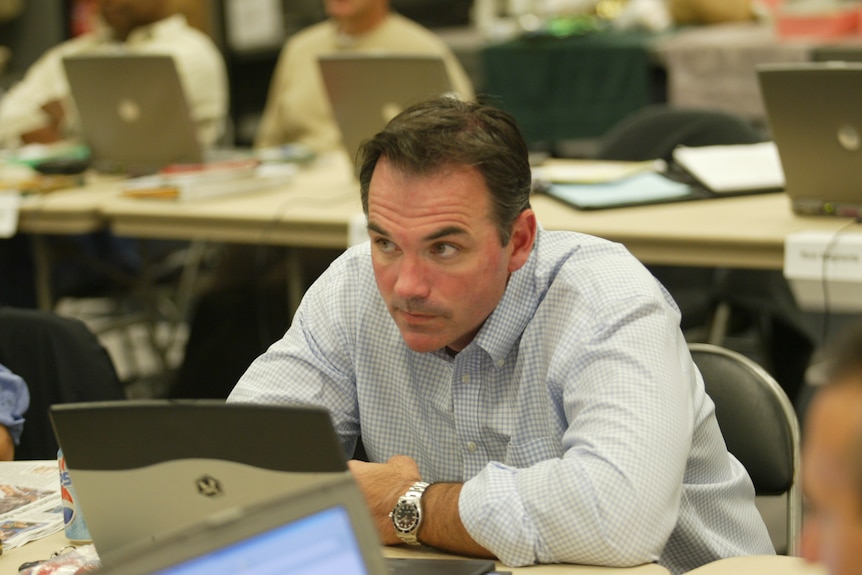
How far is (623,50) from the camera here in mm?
5086

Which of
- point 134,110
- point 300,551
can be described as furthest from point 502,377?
point 134,110

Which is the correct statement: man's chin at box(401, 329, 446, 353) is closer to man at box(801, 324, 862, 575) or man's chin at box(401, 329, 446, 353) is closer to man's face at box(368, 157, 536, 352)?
man's face at box(368, 157, 536, 352)

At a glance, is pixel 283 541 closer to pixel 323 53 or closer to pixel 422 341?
pixel 422 341

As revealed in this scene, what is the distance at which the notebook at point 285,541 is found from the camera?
33.0 inches

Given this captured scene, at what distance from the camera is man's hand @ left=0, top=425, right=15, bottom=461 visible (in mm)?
1891

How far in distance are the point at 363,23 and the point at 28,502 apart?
2990 millimetres

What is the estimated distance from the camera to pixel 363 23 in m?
4.29

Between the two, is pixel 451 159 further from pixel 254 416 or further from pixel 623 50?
pixel 623 50

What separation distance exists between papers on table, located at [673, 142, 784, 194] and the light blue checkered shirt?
131 cm

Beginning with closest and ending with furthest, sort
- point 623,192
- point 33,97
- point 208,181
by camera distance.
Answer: point 623,192, point 208,181, point 33,97

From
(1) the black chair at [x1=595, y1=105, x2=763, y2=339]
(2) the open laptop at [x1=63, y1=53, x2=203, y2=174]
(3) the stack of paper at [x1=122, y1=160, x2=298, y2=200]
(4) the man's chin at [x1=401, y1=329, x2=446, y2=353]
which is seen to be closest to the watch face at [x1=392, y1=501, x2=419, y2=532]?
(4) the man's chin at [x1=401, y1=329, x2=446, y2=353]

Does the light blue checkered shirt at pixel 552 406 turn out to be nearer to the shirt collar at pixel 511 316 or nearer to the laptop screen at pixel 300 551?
the shirt collar at pixel 511 316

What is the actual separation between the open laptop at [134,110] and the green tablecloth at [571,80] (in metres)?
2.06

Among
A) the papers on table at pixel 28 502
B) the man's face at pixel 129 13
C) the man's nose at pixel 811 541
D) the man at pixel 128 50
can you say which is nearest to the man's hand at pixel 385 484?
the papers on table at pixel 28 502
